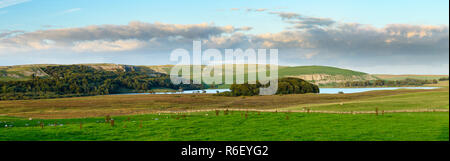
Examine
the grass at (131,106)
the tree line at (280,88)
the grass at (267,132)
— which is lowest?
the grass at (131,106)

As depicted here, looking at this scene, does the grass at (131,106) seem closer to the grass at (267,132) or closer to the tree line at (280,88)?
the grass at (267,132)

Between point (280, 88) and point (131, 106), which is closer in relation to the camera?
point (131, 106)

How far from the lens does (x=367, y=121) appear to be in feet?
121

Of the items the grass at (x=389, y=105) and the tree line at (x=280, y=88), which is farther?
the tree line at (x=280, y=88)

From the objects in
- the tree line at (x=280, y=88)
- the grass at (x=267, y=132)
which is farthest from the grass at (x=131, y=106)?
the tree line at (x=280, y=88)

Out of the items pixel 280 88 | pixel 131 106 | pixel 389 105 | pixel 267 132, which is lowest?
pixel 131 106

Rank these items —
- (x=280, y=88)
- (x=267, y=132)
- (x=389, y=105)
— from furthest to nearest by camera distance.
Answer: (x=280, y=88), (x=389, y=105), (x=267, y=132)

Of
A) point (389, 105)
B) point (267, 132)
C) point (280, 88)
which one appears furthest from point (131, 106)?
point (280, 88)

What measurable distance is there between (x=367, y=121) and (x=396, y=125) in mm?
4330

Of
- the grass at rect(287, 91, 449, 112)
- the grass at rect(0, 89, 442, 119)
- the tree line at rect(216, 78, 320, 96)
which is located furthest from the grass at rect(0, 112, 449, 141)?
the tree line at rect(216, 78, 320, 96)

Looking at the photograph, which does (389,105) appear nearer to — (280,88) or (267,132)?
(267,132)

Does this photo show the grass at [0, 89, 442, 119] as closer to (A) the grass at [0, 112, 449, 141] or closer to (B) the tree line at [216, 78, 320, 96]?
(A) the grass at [0, 112, 449, 141]

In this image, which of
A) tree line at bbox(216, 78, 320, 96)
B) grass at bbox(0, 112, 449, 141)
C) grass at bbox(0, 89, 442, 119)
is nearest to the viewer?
grass at bbox(0, 112, 449, 141)
